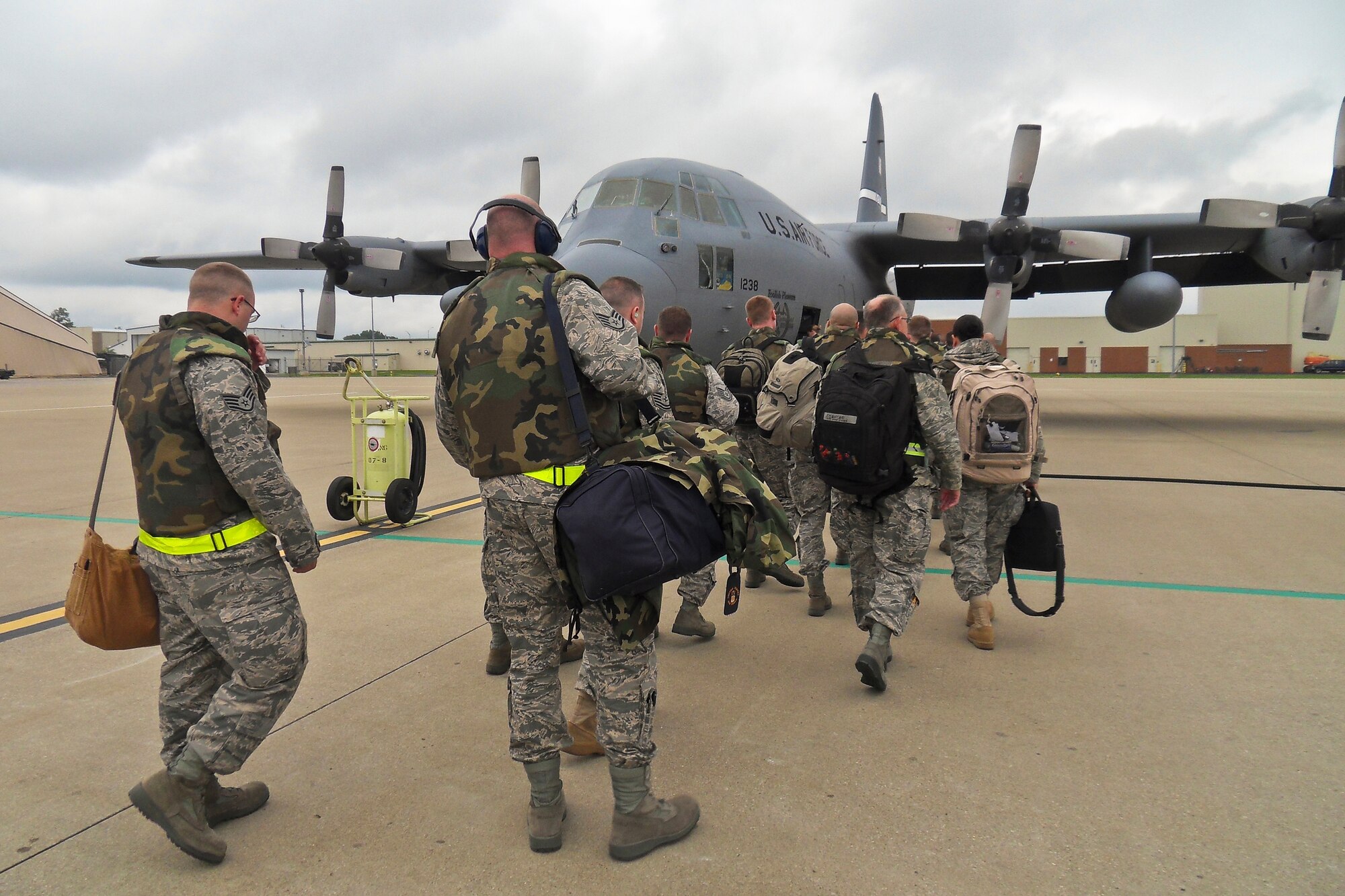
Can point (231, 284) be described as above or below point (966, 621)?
above

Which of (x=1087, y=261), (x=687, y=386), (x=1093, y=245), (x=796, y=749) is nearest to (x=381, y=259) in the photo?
(x=1093, y=245)

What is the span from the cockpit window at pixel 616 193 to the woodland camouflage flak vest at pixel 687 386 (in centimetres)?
603

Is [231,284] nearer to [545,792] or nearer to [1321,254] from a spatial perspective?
[545,792]

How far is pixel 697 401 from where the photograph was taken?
14.5 feet

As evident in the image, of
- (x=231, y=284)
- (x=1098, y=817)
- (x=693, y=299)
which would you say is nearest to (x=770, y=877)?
(x=1098, y=817)

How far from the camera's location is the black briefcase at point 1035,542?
4281mm

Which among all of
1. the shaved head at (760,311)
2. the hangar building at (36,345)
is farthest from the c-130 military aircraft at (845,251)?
the hangar building at (36,345)

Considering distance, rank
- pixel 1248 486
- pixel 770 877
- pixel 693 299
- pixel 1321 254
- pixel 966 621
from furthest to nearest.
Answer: pixel 1321 254
pixel 693 299
pixel 1248 486
pixel 966 621
pixel 770 877

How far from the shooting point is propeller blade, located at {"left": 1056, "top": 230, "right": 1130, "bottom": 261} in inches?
552

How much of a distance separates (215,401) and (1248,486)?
33.1 ft

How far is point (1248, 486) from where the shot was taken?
870 cm

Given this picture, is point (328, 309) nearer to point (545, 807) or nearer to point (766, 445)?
point (766, 445)

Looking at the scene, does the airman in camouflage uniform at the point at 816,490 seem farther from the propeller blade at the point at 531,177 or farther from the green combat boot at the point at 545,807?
the propeller blade at the point at 531,177

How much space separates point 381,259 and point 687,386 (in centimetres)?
1610
